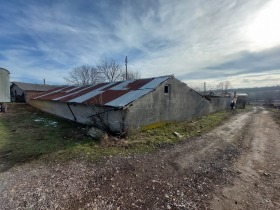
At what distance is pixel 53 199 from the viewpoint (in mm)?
4188

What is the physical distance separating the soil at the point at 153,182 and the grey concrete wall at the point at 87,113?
3.05 m

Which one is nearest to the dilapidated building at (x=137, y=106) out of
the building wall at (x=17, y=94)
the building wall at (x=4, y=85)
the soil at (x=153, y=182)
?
the soil at (x=153, y=182)

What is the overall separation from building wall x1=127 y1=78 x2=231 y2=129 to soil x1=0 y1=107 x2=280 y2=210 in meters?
3.15

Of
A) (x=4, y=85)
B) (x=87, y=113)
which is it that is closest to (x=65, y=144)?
(x=87, y=113)

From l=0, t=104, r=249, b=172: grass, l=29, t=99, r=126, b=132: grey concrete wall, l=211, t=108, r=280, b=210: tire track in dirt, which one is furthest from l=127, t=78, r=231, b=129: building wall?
l=211, t=108, r=280, b=210: tire track in dirt

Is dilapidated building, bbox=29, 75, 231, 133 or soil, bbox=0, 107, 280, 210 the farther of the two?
dilapidated building, bbox=29, 75, 231, 133

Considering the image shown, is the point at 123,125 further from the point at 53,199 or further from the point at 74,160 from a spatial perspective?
the point at 53,199

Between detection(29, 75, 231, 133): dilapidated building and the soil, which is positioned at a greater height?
detection(29, 75, 231, 133): dilapidated building

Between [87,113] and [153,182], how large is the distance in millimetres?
7856

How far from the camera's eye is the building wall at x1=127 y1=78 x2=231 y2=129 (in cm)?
979

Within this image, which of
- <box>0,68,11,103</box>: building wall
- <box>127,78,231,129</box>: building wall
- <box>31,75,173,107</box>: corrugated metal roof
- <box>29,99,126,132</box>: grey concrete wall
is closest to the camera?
<box>29,99,126,132</box>: grey concrete wall

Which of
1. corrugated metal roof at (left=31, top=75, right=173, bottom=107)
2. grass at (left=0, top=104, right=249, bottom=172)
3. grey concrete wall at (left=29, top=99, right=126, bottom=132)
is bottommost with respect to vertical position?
grass at (left=0, top=104, right=249, bottom=172)

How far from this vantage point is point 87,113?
1169 cm

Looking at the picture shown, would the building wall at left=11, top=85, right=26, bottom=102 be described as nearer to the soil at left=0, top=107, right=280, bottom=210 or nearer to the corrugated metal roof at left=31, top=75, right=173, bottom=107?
the corrugated metal roof at left=31, top=75, right=173, bottom=107
